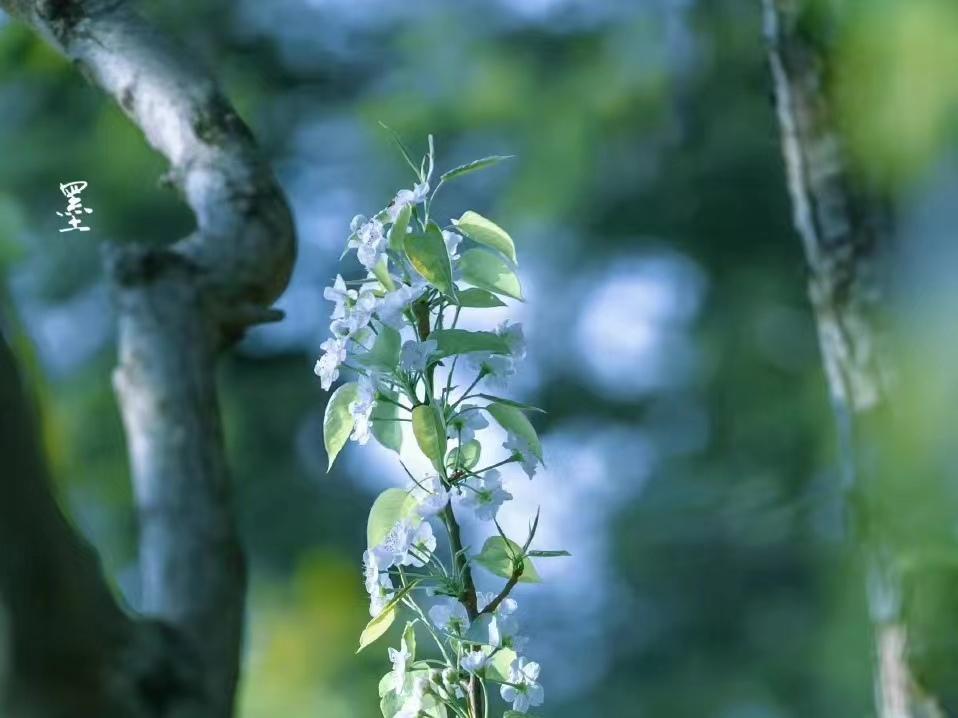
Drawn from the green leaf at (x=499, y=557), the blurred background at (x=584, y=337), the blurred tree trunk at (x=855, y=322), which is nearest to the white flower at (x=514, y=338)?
the green leaf at (x=499, y=557)

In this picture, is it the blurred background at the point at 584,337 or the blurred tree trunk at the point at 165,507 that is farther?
the blurred background at the point at 584,337

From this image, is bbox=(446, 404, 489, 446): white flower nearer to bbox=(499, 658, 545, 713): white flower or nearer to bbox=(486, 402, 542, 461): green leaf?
bbox=(486, 402, 542, 461): green leaf

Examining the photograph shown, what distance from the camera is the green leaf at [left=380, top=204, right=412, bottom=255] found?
2.48ft

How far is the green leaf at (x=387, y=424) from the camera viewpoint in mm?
806

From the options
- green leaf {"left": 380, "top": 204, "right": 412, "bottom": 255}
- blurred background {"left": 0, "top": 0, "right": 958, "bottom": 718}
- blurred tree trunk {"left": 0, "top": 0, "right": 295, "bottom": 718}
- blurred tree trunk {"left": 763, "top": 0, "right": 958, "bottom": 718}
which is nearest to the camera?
blurred tree trunk {"left": 0, "top": 0, "right": 295, "bottom": 718}

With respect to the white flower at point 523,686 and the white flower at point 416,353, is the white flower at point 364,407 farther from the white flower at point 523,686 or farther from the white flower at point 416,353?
the white flower at point 523,686

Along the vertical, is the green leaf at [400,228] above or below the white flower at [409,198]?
below

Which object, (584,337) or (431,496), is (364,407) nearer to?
(431,496)

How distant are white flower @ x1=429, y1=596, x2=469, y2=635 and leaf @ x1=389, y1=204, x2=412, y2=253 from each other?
19cm

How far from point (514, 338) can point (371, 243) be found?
92 millimetres

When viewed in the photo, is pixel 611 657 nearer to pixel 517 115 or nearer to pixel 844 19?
pixel 517 115

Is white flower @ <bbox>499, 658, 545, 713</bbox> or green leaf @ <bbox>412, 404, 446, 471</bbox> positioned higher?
green leaf @ <bbox>412, 404, 446, 471</bbox>

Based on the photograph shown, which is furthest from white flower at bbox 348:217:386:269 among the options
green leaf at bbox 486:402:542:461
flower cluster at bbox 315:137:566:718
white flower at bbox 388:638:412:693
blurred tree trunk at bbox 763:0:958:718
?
blurred tree trunk at bbox 763:0:958:718

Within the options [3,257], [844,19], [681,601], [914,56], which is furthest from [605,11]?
[844,19]
